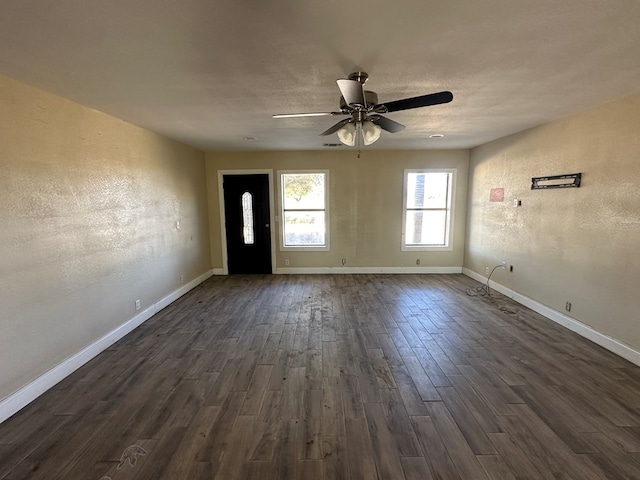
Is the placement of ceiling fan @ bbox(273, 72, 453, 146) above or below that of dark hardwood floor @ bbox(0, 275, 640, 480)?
above

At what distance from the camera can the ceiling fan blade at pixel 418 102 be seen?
6.40ft

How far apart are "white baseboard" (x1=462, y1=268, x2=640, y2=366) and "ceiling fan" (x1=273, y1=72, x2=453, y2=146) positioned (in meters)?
3.00

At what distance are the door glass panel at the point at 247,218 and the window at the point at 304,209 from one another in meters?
0.66

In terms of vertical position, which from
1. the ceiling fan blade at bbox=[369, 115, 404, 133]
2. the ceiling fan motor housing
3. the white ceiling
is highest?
the white ceiling

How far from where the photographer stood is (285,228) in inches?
238

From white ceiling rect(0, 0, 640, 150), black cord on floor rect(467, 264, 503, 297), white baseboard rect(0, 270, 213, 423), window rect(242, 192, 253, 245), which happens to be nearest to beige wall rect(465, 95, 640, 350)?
black cord on floor rect(467, 264, 503, 297)

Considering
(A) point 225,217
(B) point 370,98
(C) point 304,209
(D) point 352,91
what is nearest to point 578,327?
(B) point 370,98

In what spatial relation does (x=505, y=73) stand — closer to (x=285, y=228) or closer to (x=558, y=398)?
(x=558, y=398)

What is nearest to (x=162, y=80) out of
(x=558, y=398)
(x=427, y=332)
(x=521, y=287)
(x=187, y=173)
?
(x=187, y=173)

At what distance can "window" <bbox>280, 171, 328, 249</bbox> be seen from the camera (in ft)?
19.4

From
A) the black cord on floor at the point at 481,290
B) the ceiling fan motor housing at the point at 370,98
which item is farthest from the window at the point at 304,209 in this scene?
the ceiling fan motor housing at the point at 370,98

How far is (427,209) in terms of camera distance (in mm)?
5969

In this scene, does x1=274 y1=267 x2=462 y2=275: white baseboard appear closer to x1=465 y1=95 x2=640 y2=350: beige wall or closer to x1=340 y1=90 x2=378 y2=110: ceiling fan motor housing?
x1=465 y1=95 x2=640 y2=350: beige wall

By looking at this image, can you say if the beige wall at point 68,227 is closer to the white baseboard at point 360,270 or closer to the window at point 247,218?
the window at point 247,218
